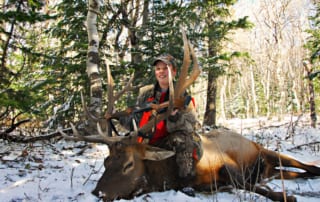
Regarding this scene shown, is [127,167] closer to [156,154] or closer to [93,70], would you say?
[156,154]

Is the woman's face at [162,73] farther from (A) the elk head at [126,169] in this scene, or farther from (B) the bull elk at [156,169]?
(A) the elk head at [126,169]

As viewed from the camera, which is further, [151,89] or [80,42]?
[80,42]

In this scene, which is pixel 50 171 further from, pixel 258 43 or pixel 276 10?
pixel 258 43

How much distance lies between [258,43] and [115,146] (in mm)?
38100

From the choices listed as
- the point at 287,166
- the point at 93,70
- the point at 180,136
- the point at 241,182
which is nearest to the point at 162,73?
the point at 180,136

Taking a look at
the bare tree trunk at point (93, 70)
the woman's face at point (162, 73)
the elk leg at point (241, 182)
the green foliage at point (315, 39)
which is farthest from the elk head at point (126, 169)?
the green foliage at point (315, 39)

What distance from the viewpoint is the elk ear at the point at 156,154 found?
3.61m

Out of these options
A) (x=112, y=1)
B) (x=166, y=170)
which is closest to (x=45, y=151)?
(x=166, y=170)

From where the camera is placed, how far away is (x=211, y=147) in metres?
4.52

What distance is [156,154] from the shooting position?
364cm

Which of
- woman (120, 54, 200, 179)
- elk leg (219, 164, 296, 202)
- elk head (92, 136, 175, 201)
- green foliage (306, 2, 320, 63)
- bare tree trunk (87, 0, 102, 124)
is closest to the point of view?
elk head (92, 136, 175, 201)

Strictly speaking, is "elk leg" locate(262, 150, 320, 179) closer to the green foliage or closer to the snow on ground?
the snow on ground

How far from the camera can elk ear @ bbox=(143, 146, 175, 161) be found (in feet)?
11.8

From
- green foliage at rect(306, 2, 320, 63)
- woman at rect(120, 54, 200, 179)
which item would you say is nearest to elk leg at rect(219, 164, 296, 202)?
woman at rect(120, 54, 200, 179)
